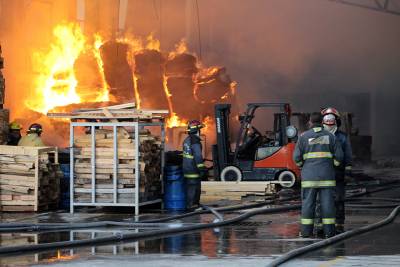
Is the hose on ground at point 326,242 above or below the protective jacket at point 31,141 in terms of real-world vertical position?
below

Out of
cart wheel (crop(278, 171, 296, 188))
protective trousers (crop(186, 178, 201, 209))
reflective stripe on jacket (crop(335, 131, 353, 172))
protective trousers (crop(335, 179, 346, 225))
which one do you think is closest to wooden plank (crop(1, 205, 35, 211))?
protective trousers (crop(186, 178, 201, 209))

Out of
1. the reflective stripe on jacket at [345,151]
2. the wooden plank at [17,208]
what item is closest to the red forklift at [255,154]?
the wooden plank at [17,208]

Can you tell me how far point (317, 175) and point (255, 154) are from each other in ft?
31.8

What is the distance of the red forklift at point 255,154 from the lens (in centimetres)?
2067

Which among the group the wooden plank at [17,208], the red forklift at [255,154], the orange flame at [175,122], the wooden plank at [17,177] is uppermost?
the orange flame at [175,122]

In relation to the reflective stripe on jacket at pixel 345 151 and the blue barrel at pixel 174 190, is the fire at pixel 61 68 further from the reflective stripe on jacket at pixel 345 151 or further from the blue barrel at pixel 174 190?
the reflective stripe on jacket at pixel 345 151

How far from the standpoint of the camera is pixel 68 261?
9438mm

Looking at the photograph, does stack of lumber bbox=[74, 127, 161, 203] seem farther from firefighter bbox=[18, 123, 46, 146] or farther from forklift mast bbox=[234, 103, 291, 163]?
forklift mast bbox=[234, 103, 291, 163]

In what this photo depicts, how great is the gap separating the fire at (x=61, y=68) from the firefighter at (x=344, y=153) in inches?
724

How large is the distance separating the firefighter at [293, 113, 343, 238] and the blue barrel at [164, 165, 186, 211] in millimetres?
4402

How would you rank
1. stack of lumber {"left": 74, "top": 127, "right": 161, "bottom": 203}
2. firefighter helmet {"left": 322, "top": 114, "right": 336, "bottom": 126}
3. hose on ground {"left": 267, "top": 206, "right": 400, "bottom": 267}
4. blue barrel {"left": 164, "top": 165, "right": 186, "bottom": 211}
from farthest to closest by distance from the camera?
blue barrel {"left": 164, "top": 165, "right": 186, "bottom": 211} → stack of lumber {"left": 74, "top": 127, "right": 161, "bottom": 203} → firefighter helmet {"left": 322, "top": 114, "right": 336, "bottom": 126} → hose on ground {"left": 267, "top": 206, "right": 400, "bottom": 267}

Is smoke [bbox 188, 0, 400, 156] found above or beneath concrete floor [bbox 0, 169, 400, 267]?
above

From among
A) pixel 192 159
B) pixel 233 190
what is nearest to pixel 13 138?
pixel 192 159

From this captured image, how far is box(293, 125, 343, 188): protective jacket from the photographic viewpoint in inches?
448
